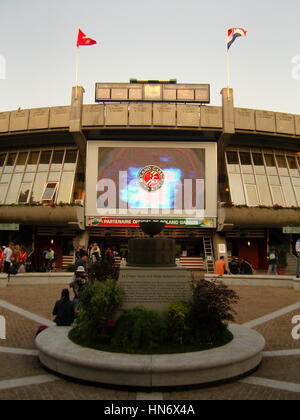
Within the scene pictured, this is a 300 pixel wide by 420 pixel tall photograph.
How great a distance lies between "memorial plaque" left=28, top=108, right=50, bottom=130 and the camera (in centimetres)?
2750

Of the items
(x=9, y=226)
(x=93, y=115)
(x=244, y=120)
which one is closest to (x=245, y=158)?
(x=244, y=120)

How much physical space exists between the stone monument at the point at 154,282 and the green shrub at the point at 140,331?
410mm

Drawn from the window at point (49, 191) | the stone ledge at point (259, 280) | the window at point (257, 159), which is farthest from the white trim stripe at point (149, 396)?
the window at point (257, 159)

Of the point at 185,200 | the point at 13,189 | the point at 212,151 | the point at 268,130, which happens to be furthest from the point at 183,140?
the point at 13,189

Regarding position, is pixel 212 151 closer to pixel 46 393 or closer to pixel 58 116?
pixel 58 116

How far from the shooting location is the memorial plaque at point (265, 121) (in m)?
27.4

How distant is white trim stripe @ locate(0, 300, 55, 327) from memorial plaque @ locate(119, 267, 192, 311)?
3134mm

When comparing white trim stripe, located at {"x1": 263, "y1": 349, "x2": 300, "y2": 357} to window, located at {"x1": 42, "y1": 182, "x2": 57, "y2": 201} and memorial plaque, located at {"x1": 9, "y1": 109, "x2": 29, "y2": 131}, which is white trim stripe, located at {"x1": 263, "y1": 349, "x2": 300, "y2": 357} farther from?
memorial plaque, located at {"x1": 9, "y1": 109, "x2": 29, "y2": 131}

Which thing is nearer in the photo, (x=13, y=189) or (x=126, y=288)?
→ (x=126, y=288)

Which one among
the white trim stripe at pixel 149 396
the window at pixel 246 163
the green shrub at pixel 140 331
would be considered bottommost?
the white trim stripe at pixel 149 396

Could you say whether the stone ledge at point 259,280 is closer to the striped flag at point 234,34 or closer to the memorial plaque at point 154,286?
the memorial plaque at point 154,286
